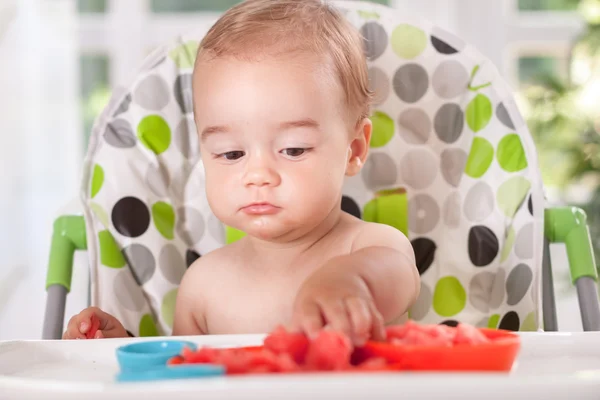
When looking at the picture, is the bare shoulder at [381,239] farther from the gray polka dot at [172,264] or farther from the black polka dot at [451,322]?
the gray polka dot at [172,264]

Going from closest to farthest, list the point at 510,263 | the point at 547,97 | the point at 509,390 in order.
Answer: the point at 509,390 → the point at 510,263 → the point at 547,97

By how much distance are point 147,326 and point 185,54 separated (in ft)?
1.38

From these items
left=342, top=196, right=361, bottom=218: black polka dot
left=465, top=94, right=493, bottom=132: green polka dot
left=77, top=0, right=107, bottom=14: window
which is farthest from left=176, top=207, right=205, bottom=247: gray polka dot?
left=77, top=0, right=107, bottom=14: window

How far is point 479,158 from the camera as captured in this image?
117 centimetres

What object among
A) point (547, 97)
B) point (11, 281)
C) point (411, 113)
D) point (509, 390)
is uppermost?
point (547, 97)

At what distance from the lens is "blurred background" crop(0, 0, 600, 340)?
7.41 feet

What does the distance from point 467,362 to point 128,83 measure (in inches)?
31.8

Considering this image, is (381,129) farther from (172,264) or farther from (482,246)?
(172,264)

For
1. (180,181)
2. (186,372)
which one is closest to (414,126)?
(180,181)

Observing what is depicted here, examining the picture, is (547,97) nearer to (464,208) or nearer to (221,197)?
(464,208)

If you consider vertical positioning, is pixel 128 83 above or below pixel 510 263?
above

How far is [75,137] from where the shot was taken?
2426 mm

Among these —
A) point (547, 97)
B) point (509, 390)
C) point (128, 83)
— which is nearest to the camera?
point (509, 390)

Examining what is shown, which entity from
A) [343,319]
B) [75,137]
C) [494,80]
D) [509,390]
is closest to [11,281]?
[75,137]
